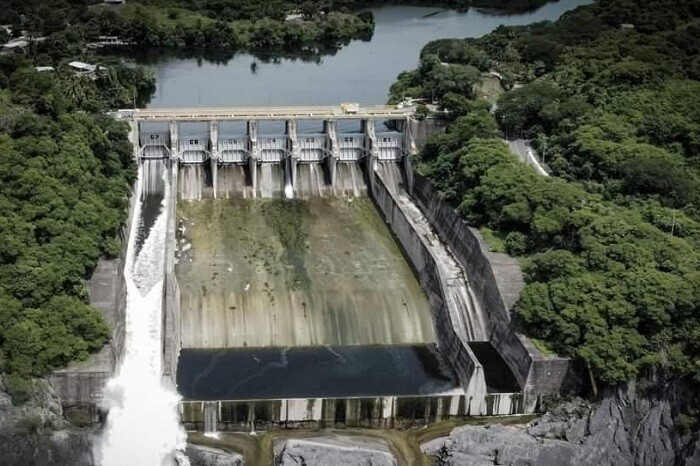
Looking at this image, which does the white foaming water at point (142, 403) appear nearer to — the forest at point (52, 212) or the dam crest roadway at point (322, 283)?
the dam crest roadway at point (322, 283)

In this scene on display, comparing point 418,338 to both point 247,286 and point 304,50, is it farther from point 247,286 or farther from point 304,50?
point 304,50

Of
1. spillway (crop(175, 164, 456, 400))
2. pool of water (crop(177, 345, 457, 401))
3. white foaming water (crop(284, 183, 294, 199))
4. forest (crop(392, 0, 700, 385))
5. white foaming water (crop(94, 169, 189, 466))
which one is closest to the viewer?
white foaming water (crop(94, 169, 189, 466))

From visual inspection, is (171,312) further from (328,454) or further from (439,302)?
(439,302)

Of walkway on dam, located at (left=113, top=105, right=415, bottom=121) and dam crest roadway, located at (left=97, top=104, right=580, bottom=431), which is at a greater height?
walkway on dam, located at (left=113, top=105, right=415, bottom=121)

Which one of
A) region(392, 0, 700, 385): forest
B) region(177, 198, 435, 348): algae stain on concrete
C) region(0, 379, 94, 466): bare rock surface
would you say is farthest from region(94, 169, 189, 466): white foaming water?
region(392, 0, 700, 385): forest

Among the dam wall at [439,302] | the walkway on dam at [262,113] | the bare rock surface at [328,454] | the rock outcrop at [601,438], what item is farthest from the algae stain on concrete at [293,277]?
the rock outcrop at [601,438]

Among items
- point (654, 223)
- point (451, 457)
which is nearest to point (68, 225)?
point (451, 457)

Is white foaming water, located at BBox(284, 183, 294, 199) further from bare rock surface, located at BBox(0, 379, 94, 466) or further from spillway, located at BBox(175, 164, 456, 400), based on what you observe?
bare rock surface, located at BBox(0, 379, 94, 466)
